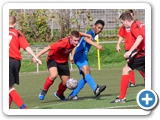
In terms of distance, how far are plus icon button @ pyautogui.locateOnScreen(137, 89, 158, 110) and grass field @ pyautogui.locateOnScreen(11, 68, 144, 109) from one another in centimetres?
51

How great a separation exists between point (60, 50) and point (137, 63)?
66.8 inches

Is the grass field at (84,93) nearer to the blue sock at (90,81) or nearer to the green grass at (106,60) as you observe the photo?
the blue sock at (90,81)

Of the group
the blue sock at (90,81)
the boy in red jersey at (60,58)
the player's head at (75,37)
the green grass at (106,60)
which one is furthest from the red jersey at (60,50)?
the green grass at (106,60)

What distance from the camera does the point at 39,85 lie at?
49.1 ft

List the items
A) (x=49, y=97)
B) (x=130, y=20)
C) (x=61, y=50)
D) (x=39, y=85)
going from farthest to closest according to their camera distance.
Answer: (x=39, y=85) < (x=49, y=97) < (x=61, y=50) < (x=130, y=20)

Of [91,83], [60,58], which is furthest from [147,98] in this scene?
[60,58]

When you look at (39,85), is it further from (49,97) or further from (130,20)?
(130,20)

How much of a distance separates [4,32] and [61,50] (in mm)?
2150

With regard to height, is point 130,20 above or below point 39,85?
above

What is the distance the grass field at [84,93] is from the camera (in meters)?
10.2

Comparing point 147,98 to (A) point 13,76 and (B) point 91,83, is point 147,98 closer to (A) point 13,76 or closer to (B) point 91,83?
(A) point 13,76

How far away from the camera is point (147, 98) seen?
28.6 feet

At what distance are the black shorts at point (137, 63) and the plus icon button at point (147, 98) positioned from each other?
1.49 m
